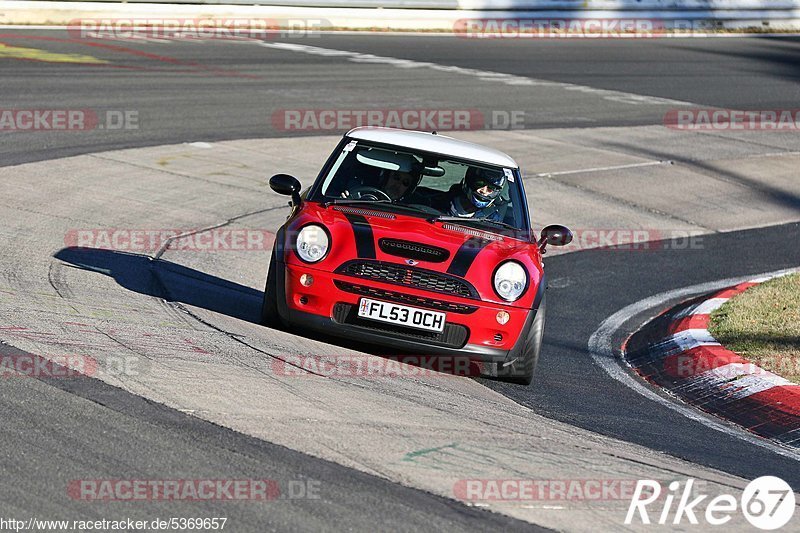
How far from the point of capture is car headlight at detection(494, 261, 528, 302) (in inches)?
281

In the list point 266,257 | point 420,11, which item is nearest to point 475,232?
point 266,257

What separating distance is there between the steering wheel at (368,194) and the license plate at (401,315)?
44.8 inches

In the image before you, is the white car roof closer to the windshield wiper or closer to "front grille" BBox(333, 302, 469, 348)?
the windshield wiper

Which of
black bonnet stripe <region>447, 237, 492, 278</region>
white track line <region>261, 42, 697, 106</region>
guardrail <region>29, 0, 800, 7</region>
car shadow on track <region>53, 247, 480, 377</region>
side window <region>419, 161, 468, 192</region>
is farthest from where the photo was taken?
guardrail <region>29, 0, 800, 7</region>

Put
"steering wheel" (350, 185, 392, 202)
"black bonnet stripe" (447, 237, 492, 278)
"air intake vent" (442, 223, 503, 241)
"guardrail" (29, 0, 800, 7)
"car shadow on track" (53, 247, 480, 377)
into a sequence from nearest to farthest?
"black bonnet stripe" (447, 237, 492, 278), "air intake vent" (442, 223, 503, 241), "car shadow on track" (53, 247, 480, 377), "steering wheel" (350, 185, 392, 202), "guardrail" (29, 0, 800, 7)

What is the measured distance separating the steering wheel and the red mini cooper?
0.01 m

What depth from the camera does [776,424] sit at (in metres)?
7.04

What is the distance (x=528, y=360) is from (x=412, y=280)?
92 centimetres

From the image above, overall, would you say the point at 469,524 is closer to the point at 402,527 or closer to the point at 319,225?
the point at 402,527

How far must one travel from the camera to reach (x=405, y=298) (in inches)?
275

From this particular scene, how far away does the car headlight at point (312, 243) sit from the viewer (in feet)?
23.5

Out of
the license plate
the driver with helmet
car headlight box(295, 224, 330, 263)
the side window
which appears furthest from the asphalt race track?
the side window

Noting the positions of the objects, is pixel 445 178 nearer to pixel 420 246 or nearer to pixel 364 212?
pixel 364 212

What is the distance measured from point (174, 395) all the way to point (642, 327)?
5.05 m
